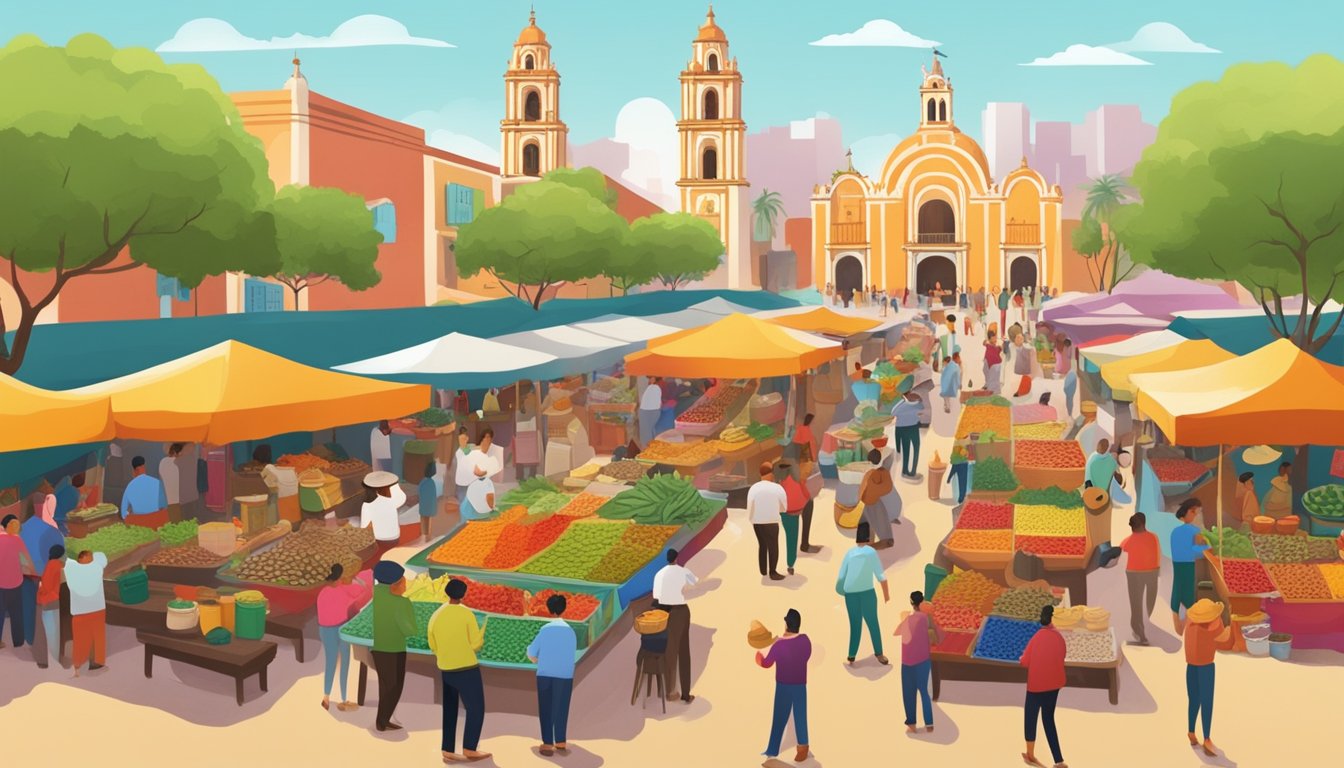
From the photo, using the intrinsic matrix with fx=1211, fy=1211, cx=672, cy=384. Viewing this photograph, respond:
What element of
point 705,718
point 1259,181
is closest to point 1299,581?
point 705,718

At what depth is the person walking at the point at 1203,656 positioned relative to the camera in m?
7.76

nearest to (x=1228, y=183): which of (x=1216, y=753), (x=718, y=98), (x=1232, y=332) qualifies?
(x=1232, y=332)

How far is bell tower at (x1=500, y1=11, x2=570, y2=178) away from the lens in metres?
67.4

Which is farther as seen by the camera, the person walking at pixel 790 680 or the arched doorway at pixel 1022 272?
the arched doorway at pixel 1022 272

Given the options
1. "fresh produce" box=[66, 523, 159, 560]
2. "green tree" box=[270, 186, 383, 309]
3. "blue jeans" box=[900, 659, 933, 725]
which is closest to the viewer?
"blue jeans" box=[900, 659, 933, 725]

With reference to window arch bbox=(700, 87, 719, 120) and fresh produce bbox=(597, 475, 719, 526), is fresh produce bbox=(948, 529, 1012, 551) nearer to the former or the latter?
fresh produce bbox=(597, 475, 719, 526)

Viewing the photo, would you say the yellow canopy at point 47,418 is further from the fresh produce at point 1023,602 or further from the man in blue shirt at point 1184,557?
the man in blue shirt at point 1184,557

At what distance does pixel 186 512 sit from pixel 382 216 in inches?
1284

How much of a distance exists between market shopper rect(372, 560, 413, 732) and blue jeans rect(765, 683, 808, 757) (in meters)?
2.41

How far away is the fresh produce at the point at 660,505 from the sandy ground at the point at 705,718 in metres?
1.86

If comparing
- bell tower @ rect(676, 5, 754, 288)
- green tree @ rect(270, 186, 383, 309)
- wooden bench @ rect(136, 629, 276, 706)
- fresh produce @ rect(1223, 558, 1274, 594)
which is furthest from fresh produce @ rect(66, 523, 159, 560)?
bell tower @ rect(676, 5, 754, 288)

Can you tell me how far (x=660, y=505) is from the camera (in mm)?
12039

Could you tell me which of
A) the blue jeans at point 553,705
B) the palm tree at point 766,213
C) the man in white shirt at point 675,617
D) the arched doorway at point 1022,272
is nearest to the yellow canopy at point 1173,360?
the man in white shirt at point 675,617

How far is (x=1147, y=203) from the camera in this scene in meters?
21.2
